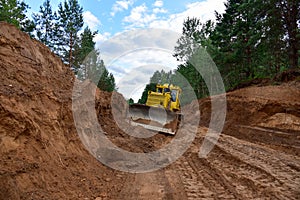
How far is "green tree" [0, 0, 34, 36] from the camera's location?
25520mm

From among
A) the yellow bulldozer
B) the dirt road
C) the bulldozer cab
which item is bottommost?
the dirt road

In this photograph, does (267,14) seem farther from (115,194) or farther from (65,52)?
(65,52)

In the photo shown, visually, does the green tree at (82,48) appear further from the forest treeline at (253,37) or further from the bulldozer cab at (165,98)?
the bulldozer cab at (165,98)

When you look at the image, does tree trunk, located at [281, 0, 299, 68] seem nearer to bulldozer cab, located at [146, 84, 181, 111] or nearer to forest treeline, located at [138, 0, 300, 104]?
forest treeline, located at [138, 0, 300, 104]

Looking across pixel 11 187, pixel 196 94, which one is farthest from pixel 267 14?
pixel 196 94

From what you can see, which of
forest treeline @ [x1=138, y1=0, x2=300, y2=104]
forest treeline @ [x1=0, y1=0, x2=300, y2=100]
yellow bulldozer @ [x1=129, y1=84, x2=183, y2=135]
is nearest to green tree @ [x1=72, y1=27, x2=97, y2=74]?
forest treeline @ [x1=0, y1=0, x2=300, y2=100]

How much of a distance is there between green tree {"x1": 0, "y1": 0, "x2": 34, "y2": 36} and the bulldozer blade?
19098 millimetres

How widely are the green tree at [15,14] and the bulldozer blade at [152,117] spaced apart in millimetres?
19098

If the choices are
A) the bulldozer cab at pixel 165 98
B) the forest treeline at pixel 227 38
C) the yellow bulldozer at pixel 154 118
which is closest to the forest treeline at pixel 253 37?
the forest treeline at pixel 227 38

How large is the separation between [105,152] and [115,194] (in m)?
2.97

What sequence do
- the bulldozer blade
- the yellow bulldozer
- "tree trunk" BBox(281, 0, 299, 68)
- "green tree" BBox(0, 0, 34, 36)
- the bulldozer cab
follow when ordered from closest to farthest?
the yellow bulldozer < the bulldozer blade < the bulldozer cab < "tree trunk" BBox(281, 0, 299, 68) < "green tree" BBox(0, 0, 34, 36)

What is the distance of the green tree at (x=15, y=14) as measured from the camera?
25.5 m

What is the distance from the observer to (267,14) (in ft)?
65.1

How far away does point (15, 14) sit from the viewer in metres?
27.6
